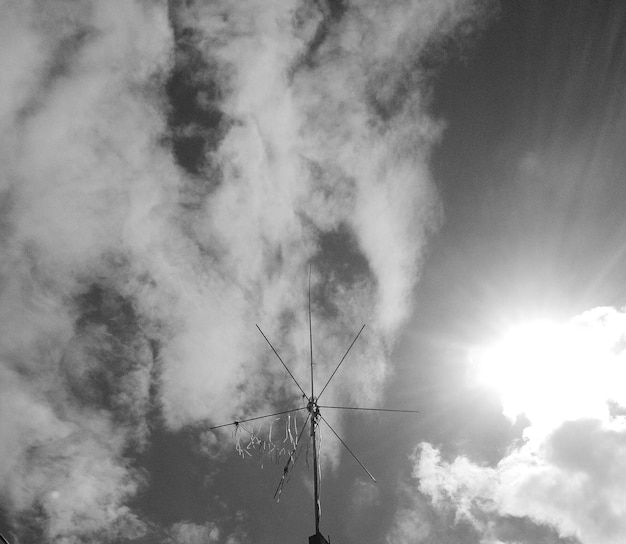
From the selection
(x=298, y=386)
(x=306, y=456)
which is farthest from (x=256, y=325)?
(x=306, y=456)

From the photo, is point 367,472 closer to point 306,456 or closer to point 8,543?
point 306,456

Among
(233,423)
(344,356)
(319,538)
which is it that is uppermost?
(344,356)

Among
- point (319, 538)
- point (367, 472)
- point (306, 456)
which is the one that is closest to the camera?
point (319, 538)

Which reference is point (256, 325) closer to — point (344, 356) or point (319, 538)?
point (344, 356)

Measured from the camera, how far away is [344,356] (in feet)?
64.5

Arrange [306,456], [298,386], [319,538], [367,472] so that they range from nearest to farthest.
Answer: [319,538] → [306,456] → [367,472] → [298,386]

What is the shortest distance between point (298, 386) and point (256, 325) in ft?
11.1

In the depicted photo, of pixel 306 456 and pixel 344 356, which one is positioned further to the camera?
pixel 344 356

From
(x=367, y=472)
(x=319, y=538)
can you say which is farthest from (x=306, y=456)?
(x=319, y=538)

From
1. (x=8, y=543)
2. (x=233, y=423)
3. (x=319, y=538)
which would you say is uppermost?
(x=233, y=423)

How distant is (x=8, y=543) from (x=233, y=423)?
13.0 metres

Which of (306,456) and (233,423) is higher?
(233,423)

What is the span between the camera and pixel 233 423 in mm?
16953

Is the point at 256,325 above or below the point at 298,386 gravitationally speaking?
above
